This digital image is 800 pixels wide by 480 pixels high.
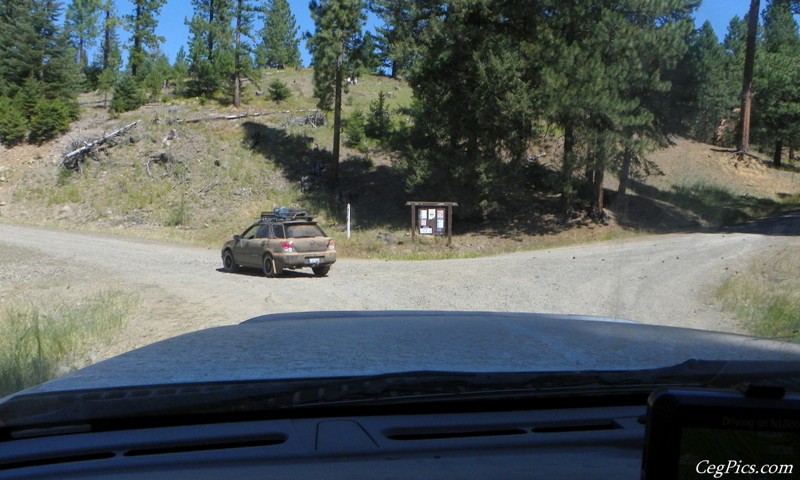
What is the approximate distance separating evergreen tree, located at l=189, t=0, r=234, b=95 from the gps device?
168 ft

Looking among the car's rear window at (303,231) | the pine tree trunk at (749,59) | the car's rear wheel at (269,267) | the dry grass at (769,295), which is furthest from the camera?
the pine tree trunk at (749,59)

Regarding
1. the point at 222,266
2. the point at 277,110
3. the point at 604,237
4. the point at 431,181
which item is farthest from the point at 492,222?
the point at 277,110

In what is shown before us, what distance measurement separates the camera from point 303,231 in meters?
20.4

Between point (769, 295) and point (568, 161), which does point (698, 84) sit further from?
point (769, 295)

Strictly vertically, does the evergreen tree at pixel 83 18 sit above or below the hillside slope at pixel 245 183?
above

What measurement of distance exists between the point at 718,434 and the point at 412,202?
91.9ft

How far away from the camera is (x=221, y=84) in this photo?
5725cm

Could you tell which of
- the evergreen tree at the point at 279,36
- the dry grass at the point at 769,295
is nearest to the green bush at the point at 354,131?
the dry grass at the point at 769,295

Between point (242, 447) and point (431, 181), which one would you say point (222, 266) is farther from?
point (242, 447)

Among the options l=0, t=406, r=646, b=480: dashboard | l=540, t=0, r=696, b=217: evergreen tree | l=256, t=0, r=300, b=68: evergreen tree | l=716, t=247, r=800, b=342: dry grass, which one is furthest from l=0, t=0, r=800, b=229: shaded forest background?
l=256, t=0, r=300, b=68: evergreen tree

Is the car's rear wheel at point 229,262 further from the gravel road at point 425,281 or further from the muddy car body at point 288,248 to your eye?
the muddy car body at point 288,248

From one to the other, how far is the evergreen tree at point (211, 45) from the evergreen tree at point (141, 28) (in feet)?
11.4

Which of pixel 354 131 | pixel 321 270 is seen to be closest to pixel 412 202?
pixel 321 270

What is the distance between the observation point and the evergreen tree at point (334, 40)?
41.3 meters
